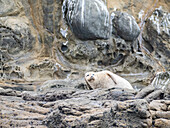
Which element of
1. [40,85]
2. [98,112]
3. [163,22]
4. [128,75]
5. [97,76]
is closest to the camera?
[98,112]

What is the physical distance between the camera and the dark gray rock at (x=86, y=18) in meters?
7.60

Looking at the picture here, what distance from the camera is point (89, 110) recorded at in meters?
3.00

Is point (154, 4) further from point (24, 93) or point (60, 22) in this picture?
point (24, 93)

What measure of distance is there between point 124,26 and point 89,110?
5.64m

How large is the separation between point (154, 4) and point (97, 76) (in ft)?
17.8

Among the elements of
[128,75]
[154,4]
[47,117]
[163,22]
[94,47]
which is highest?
[154,4]

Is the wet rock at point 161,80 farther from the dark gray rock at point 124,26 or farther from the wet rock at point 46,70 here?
the wet rock at point 46,70

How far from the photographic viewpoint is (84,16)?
7594mm

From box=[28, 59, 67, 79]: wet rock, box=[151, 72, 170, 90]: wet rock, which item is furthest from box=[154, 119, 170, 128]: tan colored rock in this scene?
box=[28, 59, 67, 79]: wet rock

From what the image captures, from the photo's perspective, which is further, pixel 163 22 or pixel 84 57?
pixel 163 22

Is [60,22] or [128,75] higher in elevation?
[60,22]

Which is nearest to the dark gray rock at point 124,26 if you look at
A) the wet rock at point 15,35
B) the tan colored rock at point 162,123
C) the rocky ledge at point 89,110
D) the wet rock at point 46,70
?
the wet rock at point 46,70

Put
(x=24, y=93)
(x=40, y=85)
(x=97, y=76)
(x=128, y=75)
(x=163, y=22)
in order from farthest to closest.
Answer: (x=163, y=22), (x=128, y=75), (x=40, y=85), (x=97, y=76), (x=24, y=93)

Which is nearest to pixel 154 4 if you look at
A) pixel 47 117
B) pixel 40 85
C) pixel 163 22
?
pixel 163 22
